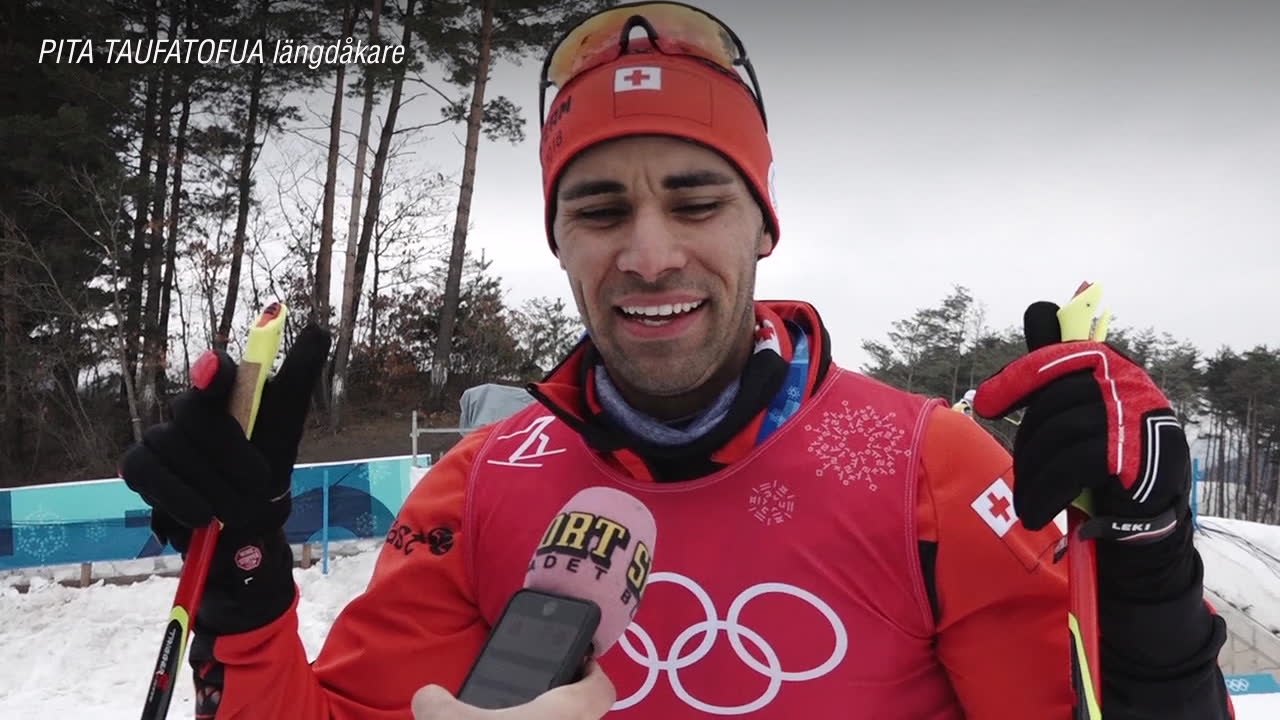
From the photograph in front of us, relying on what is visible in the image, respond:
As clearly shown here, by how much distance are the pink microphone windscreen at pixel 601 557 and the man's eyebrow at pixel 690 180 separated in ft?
2.53

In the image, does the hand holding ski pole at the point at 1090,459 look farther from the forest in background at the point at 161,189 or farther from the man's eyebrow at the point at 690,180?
the forest in background at the point at 161,189

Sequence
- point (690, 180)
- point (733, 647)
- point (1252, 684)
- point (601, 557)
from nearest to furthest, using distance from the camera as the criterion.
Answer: point (601, 557), point (733, 647), point (690, 180), point (1252, 684)

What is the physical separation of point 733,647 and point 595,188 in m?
0.99

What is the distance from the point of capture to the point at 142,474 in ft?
4.47

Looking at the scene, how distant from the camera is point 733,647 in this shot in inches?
60.3

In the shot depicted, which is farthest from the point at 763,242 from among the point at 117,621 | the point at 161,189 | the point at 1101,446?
the point at 161,189

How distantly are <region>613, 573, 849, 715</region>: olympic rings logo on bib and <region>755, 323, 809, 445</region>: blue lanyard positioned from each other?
1.07ft

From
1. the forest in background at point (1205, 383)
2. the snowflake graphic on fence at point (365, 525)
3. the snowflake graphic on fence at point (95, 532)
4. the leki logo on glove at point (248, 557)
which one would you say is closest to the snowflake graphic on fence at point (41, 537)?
the snowflake graphic on fence at point (95, 532)

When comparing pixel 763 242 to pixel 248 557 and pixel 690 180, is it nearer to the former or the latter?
pixel 690 180

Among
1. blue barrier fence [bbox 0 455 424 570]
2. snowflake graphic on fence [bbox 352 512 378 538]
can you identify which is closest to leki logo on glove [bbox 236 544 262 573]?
blue barrier fence [bbox 0 455 424 570]

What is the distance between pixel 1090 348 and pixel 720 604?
2.68 ft

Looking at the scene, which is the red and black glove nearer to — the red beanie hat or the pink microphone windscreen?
the pink microphone windscreen

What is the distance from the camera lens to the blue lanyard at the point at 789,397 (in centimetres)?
167

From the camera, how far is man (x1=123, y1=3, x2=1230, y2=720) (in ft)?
4.16
